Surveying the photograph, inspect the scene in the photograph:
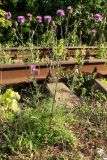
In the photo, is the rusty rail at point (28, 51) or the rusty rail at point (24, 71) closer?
the rusty rail at point (24, 71)

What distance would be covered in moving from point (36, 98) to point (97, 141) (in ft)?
3.05

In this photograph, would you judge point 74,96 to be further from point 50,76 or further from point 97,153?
point 97,153

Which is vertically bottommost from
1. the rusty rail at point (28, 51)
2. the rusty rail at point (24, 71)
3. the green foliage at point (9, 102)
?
the green foliage at point (9, 102)

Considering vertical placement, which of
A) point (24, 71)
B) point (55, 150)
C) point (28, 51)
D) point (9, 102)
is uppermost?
point (28, 51)

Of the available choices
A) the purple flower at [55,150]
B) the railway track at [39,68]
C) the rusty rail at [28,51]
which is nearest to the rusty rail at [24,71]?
the railway track at [39,68]

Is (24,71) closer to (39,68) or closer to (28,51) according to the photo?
(39,68)

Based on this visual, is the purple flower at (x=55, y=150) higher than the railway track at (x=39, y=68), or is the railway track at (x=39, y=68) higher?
the railway track at (x=39, y=68)

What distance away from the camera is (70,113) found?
484cm

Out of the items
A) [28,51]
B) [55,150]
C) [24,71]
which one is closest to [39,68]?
[24,71]

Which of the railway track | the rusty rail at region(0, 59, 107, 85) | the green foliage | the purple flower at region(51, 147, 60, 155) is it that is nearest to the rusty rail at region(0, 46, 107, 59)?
the railway track

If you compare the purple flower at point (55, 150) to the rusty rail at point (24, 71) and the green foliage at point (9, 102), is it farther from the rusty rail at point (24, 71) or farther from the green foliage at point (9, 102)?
the rusty rail at point (24, 71)

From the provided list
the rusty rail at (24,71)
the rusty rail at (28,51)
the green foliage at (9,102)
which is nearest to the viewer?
the green foliage at (9,102)

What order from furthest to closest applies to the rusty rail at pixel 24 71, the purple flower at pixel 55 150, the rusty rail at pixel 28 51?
the rusty rail at pixel 28 51 → the rusty rail at pixel 24 71 → the purple flower at pixel 55 150

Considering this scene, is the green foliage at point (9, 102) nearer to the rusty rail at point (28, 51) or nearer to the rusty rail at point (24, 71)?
the rusty rail at point (24, 71)
